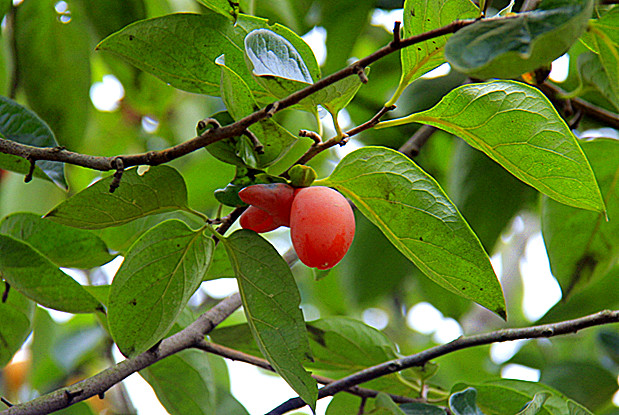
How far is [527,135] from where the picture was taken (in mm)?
479

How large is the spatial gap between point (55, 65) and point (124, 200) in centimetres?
51

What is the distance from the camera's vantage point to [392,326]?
1.84 m

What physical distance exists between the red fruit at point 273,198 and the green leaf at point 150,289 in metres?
0.08

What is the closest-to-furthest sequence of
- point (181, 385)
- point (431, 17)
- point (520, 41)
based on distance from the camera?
point (520, 41) → point (431, 17) → point (181, 385)

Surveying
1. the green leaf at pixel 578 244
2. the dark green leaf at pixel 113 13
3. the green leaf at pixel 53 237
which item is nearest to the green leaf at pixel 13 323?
the green leaf at pixel 53 237

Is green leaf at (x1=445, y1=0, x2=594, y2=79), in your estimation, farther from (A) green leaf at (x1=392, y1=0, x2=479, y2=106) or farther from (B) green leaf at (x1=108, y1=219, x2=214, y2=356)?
(B) green leaf at (x1=108, y1=219, x2=214, y2=356)

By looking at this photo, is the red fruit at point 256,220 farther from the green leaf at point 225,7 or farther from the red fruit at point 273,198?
the green leaf at point 225,7

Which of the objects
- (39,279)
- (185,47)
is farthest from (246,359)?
(185,47)

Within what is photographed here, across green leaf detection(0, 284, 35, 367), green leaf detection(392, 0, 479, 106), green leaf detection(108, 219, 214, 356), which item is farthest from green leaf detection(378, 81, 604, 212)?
green leaf detection(0, 284, 35, 367)

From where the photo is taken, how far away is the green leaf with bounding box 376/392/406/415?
22.8 inches

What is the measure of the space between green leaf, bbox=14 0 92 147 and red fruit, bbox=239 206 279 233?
470 mm

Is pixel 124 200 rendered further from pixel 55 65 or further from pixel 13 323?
pixel 55 65

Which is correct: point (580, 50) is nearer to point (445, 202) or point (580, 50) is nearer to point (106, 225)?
point (445, 202)

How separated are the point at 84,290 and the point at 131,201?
0.59 ft
